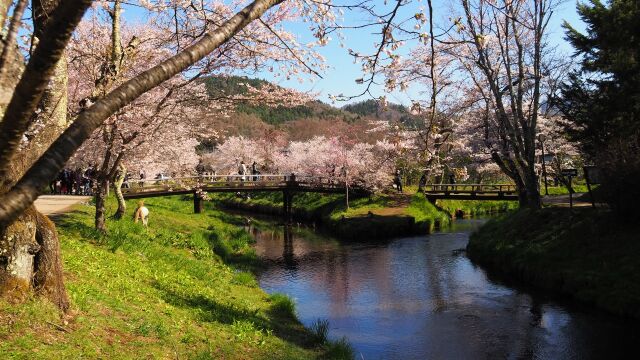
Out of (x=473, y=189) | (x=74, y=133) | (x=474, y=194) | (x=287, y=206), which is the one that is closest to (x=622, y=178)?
(x=74, y=133)

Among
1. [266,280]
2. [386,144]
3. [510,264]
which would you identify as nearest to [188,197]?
[386,144]

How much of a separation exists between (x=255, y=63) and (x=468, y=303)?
33.0 feet

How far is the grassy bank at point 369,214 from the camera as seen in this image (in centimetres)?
3145

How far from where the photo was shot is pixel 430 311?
14352mm

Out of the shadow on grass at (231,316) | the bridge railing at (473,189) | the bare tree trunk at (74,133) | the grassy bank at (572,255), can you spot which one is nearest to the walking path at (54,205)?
the shadow on grass at (231,316)

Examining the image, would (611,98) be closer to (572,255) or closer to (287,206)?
(572,255)

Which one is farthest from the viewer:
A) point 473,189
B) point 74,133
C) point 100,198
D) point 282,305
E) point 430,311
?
point 473,189

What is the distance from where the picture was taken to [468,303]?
49.7ft

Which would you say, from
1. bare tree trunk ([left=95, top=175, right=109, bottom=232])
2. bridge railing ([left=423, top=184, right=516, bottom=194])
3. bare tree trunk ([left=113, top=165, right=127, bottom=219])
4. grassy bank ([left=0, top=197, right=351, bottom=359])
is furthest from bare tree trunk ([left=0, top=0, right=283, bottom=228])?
bridge railing ([left=423, top=184, right=516, bottom=194])

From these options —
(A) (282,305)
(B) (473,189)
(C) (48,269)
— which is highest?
(B) (473,189)

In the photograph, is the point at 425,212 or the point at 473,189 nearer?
the point at 425,212

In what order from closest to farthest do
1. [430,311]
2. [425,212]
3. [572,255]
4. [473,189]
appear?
[430,311] < [572,255] < [425,212] < [473,189]

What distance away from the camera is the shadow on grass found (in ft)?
31.0

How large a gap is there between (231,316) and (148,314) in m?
2.10
